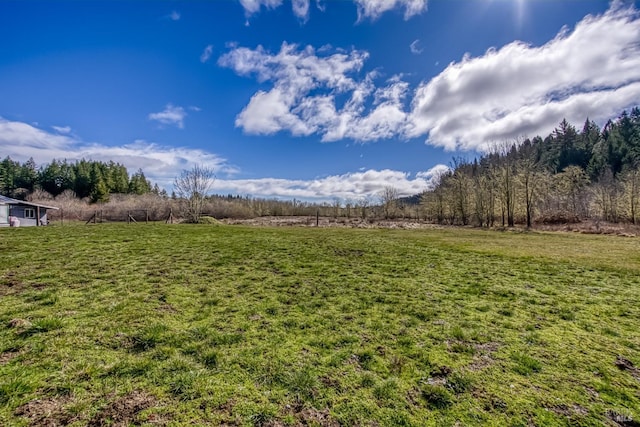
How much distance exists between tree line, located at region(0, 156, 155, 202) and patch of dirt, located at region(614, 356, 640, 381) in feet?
253

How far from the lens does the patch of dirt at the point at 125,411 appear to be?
8.37ft

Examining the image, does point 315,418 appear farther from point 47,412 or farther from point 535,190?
point 535,190

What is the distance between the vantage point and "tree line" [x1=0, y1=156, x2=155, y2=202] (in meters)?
61.8

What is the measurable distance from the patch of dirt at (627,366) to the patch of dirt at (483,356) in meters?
1.48

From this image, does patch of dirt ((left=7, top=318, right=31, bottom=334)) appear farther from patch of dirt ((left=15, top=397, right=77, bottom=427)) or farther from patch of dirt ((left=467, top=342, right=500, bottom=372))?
patch of dirt ((left=467, top=342, right=500, bottom=372))

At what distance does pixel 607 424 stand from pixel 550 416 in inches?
19.9

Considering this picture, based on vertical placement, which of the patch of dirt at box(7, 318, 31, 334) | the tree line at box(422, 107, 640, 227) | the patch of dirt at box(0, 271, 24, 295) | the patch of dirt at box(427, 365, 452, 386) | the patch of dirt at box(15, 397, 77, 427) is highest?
the tree line at box(422, 107, 640, 227)

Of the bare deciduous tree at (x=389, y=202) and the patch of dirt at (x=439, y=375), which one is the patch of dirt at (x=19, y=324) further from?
the bare deciduous tree at (x=389, y=202)

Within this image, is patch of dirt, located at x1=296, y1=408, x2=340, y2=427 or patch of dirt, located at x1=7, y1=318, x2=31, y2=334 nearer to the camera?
patch of dirt, located at x1=296, y1=408, x2=340, y2=427

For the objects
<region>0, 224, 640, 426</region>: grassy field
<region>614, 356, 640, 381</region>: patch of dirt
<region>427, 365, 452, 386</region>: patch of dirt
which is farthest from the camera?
<region>614, 356, 640, 381</region>: patch of dirt

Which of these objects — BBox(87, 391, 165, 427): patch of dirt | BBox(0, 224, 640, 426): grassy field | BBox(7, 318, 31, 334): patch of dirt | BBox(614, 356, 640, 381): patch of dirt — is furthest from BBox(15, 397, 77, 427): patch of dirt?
BBox(614, 356, 640, 381): patch of dirt

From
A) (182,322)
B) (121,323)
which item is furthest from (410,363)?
(121,323)

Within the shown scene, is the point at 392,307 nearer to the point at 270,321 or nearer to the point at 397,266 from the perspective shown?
the point at 270,321

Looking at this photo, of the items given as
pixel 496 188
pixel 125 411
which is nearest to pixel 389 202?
pixel 496 188
